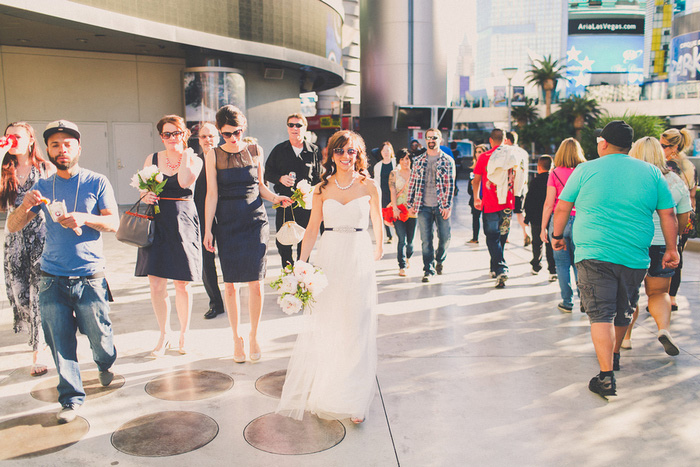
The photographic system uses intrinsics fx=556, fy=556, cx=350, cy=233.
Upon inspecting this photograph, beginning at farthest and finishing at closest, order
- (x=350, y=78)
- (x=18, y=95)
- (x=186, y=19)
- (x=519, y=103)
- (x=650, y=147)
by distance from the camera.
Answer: (x=519, y=103), (x=350, y=78), (x=18, y=95), (x=186, y=19), (x=650, y=147)

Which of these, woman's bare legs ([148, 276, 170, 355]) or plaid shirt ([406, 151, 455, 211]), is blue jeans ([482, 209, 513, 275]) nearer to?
plaid shirt ([406, 151, 455, 211])

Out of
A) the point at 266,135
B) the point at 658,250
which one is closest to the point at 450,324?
the point at 658,250

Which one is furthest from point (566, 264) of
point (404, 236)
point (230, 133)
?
point (230, 133)

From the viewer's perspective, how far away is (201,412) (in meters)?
3.76

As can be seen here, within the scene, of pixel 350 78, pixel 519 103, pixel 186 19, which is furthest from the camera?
pixel 519 103

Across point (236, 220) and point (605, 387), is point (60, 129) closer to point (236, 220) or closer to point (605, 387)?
point (236, 220)

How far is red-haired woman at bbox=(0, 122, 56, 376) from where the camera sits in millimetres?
4191

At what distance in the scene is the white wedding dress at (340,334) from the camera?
3.62 meters

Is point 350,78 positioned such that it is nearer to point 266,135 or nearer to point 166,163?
point 266,135

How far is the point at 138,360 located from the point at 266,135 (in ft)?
44.2

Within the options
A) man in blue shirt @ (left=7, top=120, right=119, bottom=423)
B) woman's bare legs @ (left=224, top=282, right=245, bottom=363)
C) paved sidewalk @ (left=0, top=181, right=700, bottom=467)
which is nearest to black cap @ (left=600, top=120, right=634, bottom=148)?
paved sidewalk @ (left=0, top=181, right=700, bottom=467)

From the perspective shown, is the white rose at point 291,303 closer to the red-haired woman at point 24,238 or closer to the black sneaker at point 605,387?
the red-haired woman at point 24,238

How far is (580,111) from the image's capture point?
48.7 metres

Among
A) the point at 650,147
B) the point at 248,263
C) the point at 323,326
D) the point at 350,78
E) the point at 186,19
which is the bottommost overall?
the point at 323,326
